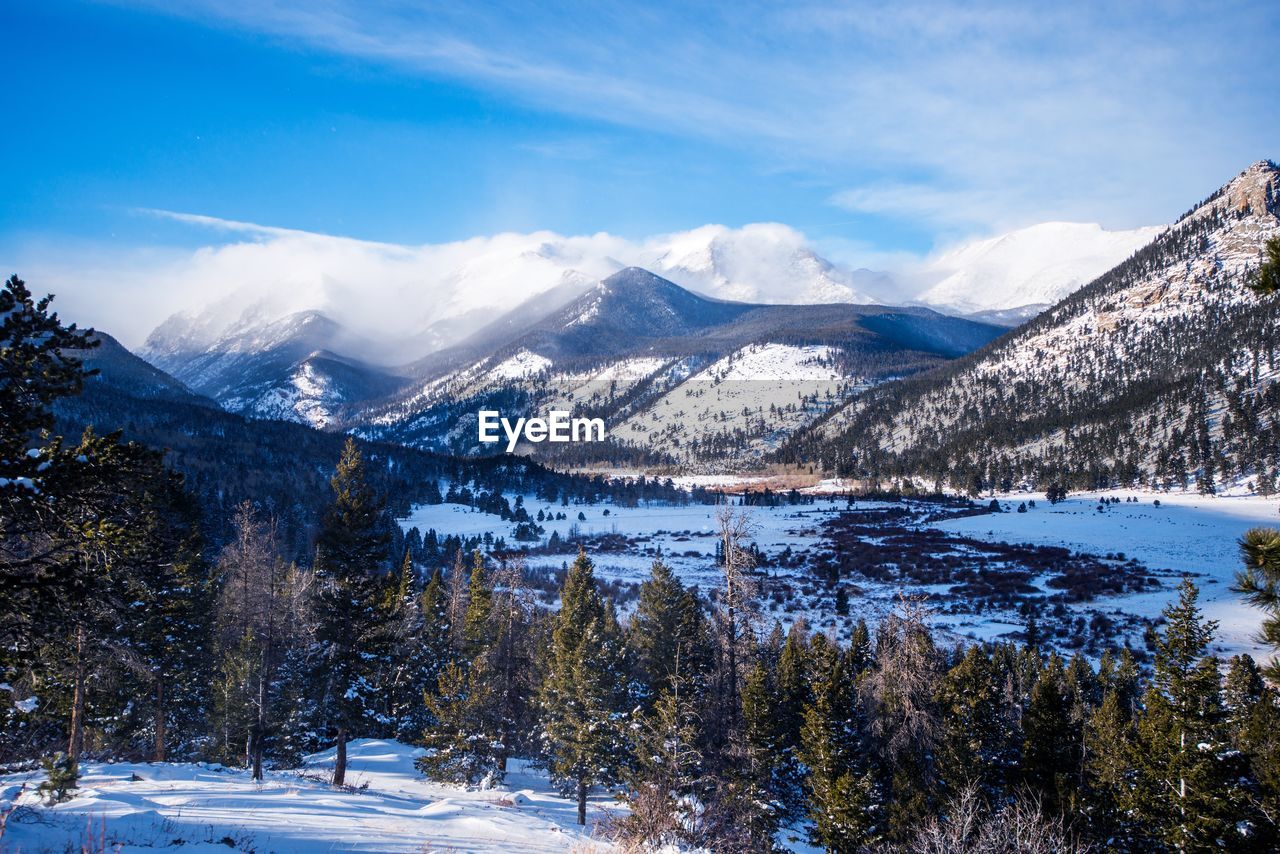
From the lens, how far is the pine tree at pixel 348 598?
818 inches

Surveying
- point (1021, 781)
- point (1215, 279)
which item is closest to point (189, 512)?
point (1021, 781)

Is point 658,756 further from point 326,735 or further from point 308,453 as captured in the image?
point 308,453

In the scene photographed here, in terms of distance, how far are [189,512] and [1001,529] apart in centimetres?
9736

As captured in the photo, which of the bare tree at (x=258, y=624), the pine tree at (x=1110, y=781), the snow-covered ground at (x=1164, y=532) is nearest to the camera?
the pine tree at (x=1110, y=781)

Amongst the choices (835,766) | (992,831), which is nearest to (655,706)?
(835,766)

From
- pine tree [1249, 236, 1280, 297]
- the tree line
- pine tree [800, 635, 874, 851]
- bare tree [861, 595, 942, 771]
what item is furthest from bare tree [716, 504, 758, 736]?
pine tree [1249, 236, 1280, 297]

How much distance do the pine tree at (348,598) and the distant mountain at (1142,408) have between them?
427 feet

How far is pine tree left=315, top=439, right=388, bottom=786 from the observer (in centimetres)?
2077

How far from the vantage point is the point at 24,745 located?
65.3 ft

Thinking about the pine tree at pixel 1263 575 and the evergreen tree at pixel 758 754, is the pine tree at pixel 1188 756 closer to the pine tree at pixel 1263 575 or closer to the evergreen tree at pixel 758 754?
the evergreen tree at pixel 758 754

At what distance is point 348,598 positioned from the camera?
20844mm

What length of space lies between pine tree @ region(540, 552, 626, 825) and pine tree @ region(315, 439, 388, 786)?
7.06 m

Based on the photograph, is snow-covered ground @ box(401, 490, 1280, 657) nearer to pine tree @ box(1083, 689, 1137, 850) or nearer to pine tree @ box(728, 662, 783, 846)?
pine tree @ box(1083, 689, 1137, 850)

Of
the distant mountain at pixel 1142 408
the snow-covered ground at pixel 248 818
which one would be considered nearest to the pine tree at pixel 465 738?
the snow-covered ground at pixel 248 818
